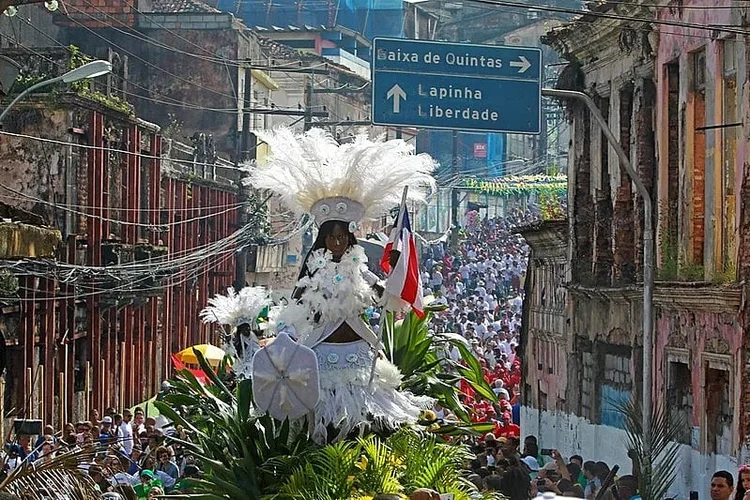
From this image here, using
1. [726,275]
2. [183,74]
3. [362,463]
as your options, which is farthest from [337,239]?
[183,74]

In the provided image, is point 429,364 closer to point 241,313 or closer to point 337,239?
point 337,239

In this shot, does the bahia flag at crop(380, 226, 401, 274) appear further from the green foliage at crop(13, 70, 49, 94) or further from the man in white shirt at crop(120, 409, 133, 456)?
the green foliage at crop(13, 70, 49, 94)

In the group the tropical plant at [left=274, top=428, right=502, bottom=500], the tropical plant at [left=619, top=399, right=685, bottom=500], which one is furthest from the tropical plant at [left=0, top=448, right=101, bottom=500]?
the tropical plant at [left=619, top=399, right=685, bottom=500]

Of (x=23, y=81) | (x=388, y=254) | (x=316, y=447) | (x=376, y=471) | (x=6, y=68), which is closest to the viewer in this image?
(x=376, y=471)

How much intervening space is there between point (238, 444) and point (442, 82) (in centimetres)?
844

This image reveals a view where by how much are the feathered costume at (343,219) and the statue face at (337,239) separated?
4 cm

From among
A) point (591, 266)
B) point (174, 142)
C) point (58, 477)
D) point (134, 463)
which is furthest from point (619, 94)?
point (174, 142)

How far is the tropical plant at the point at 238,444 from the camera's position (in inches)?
411

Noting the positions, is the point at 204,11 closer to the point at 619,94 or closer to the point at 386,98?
the point at 619,94

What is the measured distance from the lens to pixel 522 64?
1858 cm

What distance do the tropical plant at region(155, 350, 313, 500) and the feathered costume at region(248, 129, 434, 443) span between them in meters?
0.51

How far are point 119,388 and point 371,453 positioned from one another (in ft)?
91.4

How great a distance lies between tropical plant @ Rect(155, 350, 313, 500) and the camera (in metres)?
10.4

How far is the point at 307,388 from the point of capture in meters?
10.4
